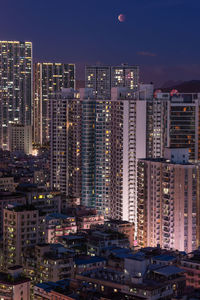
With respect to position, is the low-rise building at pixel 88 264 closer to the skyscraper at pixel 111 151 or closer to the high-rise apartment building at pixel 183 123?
the skyscraper at pixel 111 151

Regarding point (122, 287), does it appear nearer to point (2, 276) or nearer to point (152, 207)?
point (2, 276)

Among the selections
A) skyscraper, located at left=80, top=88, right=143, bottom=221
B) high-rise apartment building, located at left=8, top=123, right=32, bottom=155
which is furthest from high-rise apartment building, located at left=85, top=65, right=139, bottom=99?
skyscraper, located at left=80, top=88, right=143, bottom=221

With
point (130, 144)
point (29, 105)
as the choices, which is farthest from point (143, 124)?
point (29, 105)

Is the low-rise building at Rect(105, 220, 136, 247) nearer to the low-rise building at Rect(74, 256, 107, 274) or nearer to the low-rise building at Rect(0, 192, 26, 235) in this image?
the low-rise building at Rect(0, 192, 26, 235)

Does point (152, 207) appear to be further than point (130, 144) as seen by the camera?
No

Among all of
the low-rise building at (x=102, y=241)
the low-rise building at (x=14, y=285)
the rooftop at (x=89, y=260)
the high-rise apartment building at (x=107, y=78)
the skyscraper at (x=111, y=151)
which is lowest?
the low-rise building at (x=14, y=285)

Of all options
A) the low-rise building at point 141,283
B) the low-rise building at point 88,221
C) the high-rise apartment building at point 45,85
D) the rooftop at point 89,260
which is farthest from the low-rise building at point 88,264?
the high-rise apartment building at point 45,85
